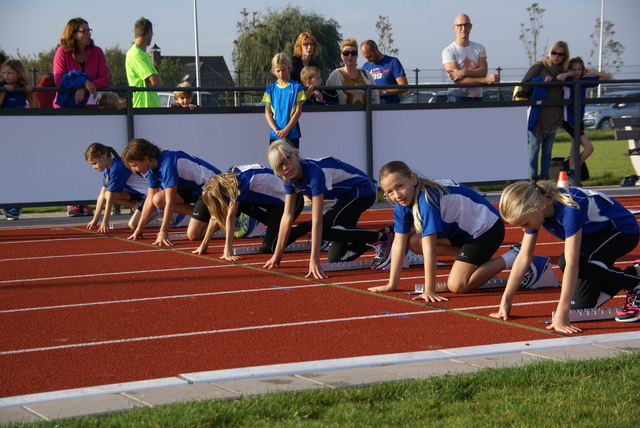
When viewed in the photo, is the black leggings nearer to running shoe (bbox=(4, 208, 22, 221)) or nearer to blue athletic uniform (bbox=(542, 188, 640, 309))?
blue athletic uniform (bbox=(542, 188, 640, 309))

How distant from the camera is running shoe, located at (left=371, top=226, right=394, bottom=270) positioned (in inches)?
315

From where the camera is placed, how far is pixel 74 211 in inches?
486

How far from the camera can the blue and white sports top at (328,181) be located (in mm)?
7414

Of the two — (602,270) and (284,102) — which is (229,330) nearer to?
(602,270)

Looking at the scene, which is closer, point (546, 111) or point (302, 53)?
point (302, 53)

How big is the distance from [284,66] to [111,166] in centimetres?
248

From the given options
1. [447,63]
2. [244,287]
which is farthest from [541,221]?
[447,63]

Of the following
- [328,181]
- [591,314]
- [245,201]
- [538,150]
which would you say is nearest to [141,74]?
[245,201]

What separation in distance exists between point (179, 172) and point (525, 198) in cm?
537

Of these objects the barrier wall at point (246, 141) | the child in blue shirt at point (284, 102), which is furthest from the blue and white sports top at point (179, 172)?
the barrier wall at point (246, 141)

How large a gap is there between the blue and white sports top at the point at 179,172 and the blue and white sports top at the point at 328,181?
197 cm

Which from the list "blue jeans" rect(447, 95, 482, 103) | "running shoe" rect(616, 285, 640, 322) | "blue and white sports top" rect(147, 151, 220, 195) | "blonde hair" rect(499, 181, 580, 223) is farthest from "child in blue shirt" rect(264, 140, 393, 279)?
"blue jeans" rect(447, 95, 482, 103)

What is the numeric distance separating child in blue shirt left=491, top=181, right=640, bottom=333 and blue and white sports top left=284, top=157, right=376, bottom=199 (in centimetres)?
231

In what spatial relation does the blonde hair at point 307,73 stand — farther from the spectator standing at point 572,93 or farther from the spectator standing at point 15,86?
the spectator standing at point 572,93
